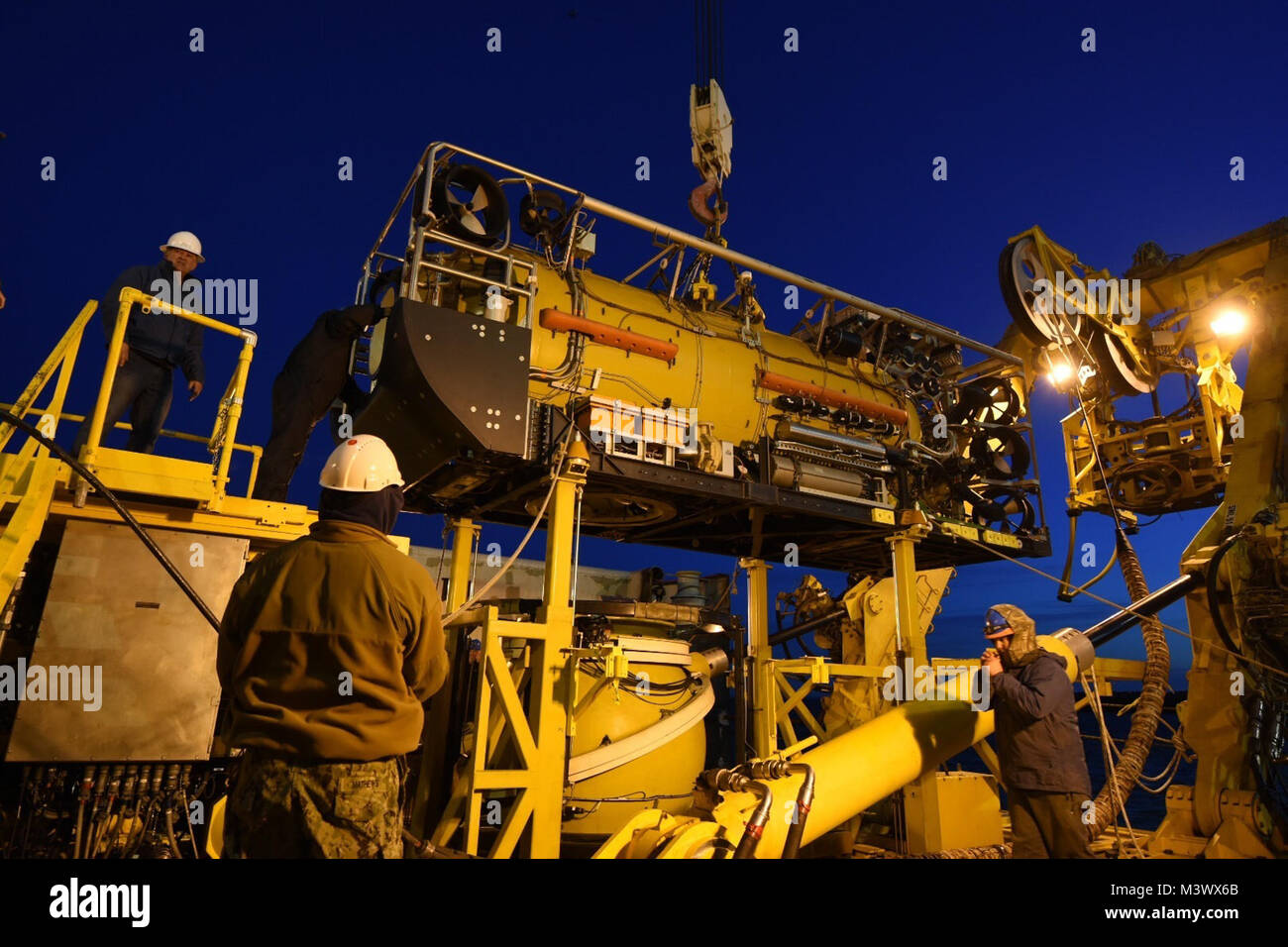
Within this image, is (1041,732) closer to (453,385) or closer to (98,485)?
(453,385)

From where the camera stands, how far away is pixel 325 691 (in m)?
2.75

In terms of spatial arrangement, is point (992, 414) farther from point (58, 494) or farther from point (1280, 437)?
point (58, 494)

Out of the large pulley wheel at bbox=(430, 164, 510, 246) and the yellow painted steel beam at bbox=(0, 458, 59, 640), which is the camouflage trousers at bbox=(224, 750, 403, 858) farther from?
the large pulley wheel at bbox=(430, 164, 510, 246)

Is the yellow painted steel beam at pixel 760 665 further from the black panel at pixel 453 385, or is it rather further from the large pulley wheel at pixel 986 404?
the black panel at pixel 453 385

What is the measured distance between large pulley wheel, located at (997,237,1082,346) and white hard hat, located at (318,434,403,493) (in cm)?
719

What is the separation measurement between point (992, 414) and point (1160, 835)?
529cm

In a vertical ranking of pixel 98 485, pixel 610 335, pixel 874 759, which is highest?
pixel 610 335

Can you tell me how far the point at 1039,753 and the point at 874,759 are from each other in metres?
1.31

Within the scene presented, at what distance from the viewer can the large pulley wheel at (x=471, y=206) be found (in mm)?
6391

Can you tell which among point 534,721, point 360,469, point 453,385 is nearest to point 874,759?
point 534,721

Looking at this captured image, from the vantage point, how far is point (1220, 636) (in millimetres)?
7340
